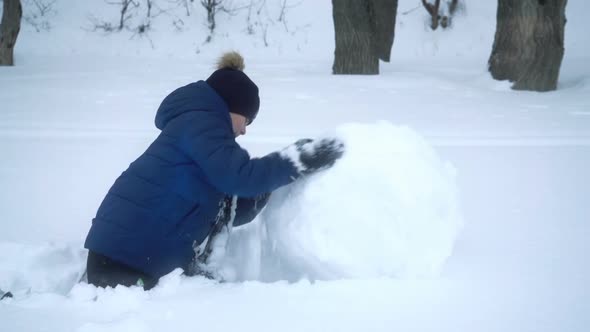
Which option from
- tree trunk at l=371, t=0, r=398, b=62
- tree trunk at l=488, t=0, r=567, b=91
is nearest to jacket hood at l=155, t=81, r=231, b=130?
tree trunk at l=488, t=0, r=567, b=91

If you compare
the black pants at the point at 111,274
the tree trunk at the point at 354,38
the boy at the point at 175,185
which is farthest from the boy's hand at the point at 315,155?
the tree trunk at the point at 354,38

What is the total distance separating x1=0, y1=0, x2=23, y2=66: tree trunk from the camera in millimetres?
7961

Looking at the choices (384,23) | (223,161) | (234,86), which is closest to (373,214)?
(223,161)

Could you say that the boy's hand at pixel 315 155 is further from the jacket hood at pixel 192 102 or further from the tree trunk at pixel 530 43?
the tree trunk at pixel 530 43

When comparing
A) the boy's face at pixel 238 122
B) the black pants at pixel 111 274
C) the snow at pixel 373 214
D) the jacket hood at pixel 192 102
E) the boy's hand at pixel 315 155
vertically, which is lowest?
the black pants at pixel 111 274

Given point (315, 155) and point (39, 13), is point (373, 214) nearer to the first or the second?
point (315, 155)

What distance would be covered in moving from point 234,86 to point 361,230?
59 centimetres

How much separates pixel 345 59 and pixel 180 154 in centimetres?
542

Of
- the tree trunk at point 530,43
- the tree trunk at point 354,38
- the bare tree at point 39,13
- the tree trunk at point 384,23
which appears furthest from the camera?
the bare tree at point 39,13

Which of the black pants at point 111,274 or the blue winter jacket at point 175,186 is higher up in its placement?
the blue winter jacket at point 175,186

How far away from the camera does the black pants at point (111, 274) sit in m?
1.58

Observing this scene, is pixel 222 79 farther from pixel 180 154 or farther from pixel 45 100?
pixel 45 100

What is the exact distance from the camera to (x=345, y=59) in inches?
267

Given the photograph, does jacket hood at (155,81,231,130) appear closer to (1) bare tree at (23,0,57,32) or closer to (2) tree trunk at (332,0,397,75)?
(2) tree trunk at (332,0,397,75)
